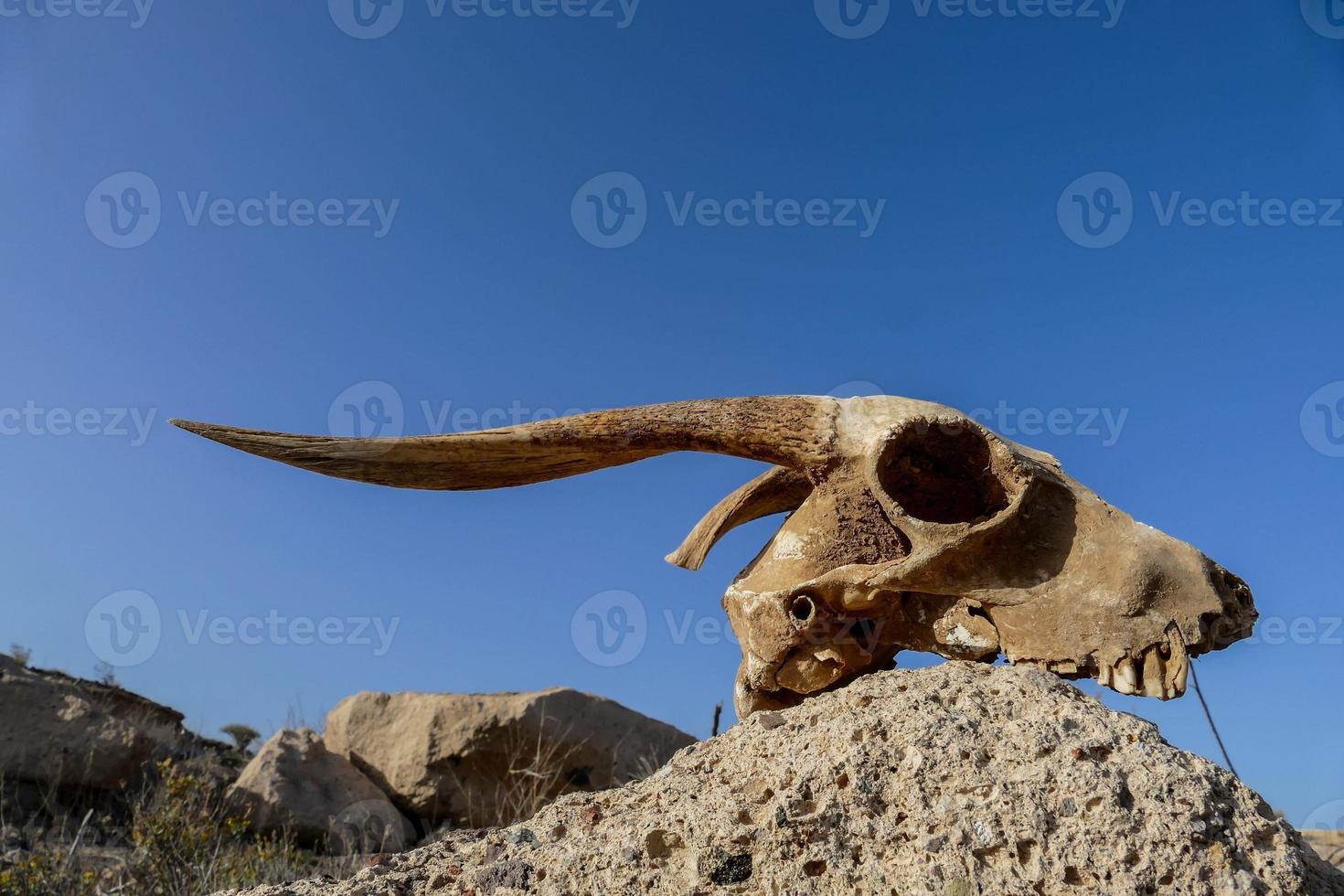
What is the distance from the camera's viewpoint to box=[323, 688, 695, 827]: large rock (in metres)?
9.66

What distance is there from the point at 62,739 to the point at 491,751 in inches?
150

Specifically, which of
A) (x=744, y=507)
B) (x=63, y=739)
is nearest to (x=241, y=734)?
(x=63, y=739)

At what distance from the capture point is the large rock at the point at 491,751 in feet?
31.7

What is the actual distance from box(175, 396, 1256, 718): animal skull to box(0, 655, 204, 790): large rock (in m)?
7.32

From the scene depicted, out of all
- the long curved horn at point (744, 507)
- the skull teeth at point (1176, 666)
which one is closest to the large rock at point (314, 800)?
the long curved horn at point (744, 507)

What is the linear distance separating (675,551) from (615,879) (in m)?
1.94

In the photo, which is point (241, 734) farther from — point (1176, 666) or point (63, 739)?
point (1176, 666)

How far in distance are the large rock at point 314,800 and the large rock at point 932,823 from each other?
6526 mm

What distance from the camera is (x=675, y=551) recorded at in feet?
14.3

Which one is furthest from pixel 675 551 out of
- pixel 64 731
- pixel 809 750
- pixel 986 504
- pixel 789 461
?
pixel 64 731

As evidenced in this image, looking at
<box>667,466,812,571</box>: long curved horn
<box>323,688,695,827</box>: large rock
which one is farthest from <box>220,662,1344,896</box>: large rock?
<box>323,688,695,827</box>: large rock

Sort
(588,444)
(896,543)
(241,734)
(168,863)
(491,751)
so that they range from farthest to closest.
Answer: (241,734), (491,751), (168,863), (588,444), (896,543)

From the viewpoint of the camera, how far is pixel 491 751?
970cm

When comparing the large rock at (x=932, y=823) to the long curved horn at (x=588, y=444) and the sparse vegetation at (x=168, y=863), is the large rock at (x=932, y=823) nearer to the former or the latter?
the long curved horn at (x=588, y=444)
